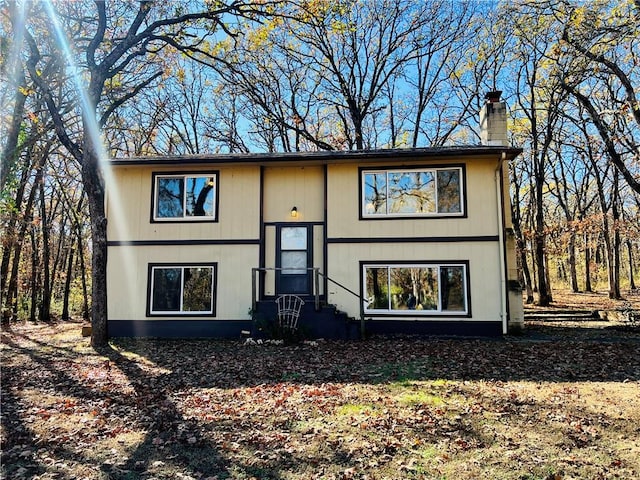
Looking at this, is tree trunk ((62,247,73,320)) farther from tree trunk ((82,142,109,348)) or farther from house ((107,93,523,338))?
tree trunk ((82,142,109,348))

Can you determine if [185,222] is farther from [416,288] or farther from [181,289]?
[416,288]

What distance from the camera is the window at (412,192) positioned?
1223cm

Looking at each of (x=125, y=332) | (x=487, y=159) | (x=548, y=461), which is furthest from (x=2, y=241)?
(x=548, y=461)

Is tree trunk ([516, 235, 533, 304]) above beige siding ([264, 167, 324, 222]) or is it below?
below

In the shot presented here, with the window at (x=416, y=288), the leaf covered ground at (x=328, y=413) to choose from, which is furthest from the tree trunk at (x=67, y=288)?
the window at (x=416, y=288)

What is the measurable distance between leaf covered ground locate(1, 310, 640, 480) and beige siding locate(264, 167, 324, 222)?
4218 mm

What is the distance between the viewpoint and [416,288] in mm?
12008

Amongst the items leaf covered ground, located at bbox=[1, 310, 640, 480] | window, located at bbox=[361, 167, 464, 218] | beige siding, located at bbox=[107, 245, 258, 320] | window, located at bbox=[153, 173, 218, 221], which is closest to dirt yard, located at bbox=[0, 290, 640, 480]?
leaf covered ground, located at bbox=[1, 310, 640, 480]

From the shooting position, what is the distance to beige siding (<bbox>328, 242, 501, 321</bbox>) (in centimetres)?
1170

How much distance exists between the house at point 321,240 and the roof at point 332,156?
0.13ft

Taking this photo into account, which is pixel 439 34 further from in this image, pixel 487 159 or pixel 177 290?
pixel 177 290

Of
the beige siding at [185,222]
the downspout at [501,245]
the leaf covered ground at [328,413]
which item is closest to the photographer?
the leaf covered ground at [328,413]

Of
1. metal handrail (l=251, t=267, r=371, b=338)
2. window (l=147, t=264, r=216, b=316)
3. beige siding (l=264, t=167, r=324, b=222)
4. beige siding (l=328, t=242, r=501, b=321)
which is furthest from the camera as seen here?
beige siding (l=264, t=167, r=324, b=222)

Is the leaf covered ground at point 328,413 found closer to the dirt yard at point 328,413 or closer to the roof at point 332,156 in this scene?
the dirt yard at point 328,413
